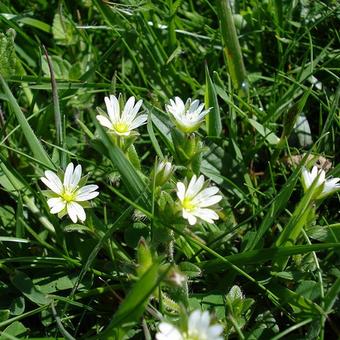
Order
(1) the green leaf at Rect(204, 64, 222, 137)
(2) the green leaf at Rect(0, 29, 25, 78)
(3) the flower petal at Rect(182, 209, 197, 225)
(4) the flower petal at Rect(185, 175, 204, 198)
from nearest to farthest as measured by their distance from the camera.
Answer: (3) the flower petal at Rect(182, 209, 197, 225) → (4) the flower petal at Rect(185, 175, 204, 198) → (1) the green leaf at Rect(204, 64, 222, 137) → (2) the green leaf at Rect(0, 29, 25, 78)

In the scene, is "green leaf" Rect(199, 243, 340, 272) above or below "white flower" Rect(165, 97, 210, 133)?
below

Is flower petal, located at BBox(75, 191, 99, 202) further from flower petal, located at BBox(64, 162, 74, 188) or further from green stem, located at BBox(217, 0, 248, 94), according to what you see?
green stem, located at BBox(217, 0, 248, 94)

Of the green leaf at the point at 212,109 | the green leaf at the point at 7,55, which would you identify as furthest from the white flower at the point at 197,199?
the green leaf at the point at 7,55

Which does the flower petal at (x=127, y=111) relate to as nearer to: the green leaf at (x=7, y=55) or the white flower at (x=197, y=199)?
the white flower at (x=197, y=199)

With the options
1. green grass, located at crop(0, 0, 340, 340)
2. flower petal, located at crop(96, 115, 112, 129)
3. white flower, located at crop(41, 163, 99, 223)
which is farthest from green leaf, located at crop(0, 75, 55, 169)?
flower petal, located at crop(96, 115, 112, 129)

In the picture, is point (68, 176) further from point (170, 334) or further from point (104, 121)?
point (170, 334)

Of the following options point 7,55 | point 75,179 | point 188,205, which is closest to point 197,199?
point 188,205

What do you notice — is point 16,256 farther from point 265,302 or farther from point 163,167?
point 265,302

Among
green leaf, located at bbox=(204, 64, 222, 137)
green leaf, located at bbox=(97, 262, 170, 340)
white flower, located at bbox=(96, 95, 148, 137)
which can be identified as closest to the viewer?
green leaf, located at bbox=(97, 262, 170, 340)
